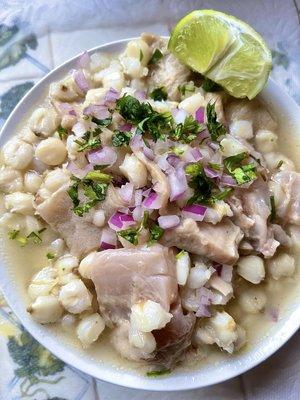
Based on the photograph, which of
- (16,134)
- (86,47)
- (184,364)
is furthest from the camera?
(86,47)

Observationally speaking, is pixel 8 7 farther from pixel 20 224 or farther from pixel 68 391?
pixel 68 391

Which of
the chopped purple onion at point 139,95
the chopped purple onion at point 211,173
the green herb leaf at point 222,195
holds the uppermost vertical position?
the chopped purple onion at point 139,95

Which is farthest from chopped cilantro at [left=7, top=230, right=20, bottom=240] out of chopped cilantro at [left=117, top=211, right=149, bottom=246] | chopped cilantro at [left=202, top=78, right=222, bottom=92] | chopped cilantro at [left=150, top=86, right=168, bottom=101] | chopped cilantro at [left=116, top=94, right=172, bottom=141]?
chopped cilantro at [left=202, top=78, right=222, bottom=92]

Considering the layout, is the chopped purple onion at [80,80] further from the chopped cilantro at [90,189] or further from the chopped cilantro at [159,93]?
the chopped cilantro at [90,189]

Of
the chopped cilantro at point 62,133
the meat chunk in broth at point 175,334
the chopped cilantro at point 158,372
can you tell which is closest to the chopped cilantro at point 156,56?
the chopped cilantro at point 62,133

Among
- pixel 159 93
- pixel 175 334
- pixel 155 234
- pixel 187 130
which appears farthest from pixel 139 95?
pixel 175 334

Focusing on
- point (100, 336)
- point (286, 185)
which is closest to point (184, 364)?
point (100, 336)
